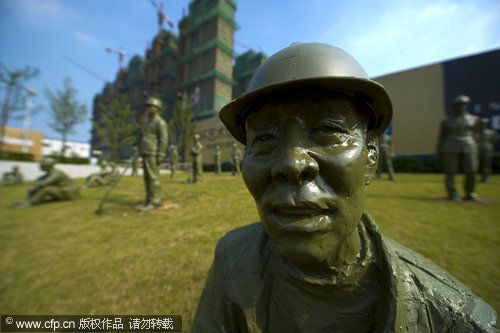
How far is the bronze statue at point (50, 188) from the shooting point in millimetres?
5703

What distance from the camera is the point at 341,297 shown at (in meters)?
1.02

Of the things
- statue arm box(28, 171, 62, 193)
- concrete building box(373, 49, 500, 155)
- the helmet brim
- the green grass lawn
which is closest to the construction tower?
the green grass lawn

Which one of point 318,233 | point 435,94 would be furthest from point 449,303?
point 435,94

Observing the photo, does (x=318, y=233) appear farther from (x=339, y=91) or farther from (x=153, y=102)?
(x=153, y=102)

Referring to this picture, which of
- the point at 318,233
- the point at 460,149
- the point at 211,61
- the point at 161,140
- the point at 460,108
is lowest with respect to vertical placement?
the point at 318,233

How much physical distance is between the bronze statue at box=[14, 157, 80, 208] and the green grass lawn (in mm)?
2166

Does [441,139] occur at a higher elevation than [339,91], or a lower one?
higher

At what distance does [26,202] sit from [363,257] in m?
8.59

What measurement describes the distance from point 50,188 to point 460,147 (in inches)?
492

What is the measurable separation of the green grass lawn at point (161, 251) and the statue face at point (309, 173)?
106 centimetres

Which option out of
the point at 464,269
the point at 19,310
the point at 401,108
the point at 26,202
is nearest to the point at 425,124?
the point at 401,108

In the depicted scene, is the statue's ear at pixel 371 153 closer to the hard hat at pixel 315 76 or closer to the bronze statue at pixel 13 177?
the hard hat at pixel 315 76

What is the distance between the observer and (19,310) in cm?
185

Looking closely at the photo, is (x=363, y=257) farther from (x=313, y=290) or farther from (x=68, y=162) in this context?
(x=68, y=162)
